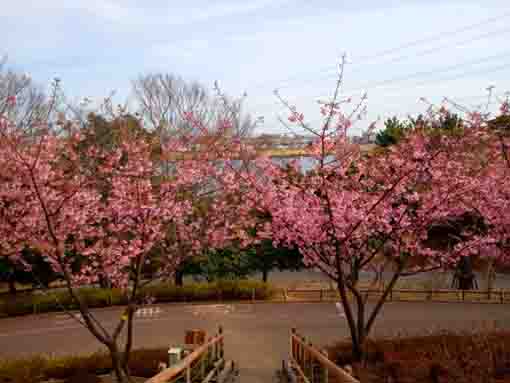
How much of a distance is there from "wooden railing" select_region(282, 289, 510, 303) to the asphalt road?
762mm

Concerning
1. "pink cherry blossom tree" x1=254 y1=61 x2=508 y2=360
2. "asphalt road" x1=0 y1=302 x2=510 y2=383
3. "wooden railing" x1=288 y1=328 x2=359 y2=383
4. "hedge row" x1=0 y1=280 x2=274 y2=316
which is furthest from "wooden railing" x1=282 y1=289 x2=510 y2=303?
"wooden railing" x1=288 y1=328 x2=359 y2=383

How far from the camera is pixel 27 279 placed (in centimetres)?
2377

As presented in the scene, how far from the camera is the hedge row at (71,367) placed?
A: 11434mm

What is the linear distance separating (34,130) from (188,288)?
1177 centimetres

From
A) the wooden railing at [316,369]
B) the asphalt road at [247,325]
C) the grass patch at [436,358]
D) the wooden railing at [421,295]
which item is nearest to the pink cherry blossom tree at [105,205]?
the wooden railing at [316,369]

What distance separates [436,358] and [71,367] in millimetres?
7974

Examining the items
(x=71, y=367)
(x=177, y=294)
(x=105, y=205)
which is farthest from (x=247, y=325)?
(x=105, y=205)

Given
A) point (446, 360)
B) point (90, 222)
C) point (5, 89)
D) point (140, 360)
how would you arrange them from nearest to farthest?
point (446, 360), point (90, 222), point (140, 360), point (5, 89)

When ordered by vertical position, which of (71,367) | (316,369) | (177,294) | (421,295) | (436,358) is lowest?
(71,367)

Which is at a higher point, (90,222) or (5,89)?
(5,89)

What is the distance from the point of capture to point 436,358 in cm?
974

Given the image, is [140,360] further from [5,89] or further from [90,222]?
[5,89]

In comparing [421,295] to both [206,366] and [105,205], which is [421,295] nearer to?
[206,366]

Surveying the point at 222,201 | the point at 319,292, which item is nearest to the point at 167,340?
the point at 222,201
